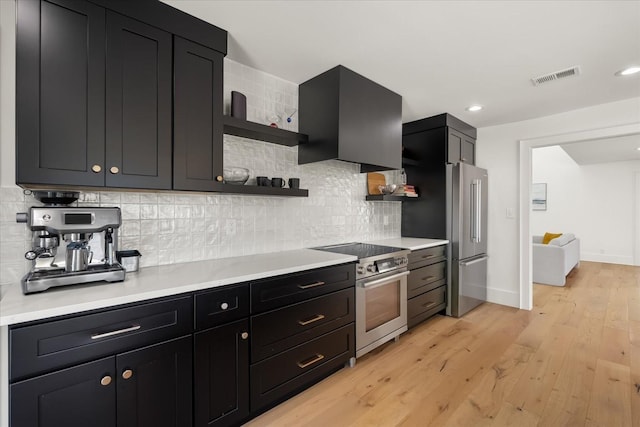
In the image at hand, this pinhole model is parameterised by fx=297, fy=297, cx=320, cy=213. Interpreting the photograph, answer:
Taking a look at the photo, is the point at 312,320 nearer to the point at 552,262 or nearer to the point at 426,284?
the point at 426,284

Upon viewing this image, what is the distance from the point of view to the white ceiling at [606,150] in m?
4.97

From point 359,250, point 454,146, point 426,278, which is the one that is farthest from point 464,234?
point 359,250

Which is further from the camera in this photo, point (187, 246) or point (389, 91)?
point (389, 91)

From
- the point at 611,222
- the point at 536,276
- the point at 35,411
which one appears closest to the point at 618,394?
the point at 35,411

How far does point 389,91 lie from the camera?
112 inches

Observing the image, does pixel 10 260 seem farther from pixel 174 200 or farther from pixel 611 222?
pixel 611 222

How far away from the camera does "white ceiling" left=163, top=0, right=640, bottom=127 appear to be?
67.3 inches

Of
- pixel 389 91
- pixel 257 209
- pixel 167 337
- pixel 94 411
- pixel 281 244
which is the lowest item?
pixel 94 411

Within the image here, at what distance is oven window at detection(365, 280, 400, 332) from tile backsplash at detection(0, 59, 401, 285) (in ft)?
2.37

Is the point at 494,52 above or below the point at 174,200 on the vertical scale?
above

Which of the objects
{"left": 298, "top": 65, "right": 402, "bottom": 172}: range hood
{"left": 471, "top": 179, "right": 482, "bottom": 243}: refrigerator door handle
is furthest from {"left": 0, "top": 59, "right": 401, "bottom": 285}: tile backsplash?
{"left": 471, "top": 179, "right": 482, "bottom": 243}: refrigerator door handle

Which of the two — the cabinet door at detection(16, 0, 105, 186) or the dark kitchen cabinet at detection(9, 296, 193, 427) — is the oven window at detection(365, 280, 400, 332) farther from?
the cabinet door at detection(16, 0, 105, 186)

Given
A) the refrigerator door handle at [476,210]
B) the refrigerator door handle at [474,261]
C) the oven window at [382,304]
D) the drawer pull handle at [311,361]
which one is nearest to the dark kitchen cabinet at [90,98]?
the drawer pull handle at [311,361]

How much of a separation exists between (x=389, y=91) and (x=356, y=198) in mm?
1135
